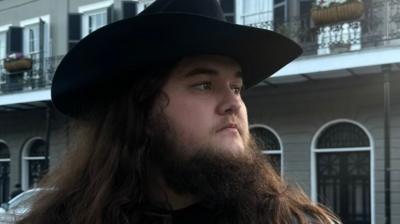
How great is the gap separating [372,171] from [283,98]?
106 inches

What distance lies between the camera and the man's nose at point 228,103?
1782 millimetres

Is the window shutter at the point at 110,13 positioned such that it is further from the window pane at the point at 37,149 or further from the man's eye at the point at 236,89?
the man's eye at the point at 236,89

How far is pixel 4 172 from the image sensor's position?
21.3 m

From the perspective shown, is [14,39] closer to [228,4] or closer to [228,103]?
[228,4]

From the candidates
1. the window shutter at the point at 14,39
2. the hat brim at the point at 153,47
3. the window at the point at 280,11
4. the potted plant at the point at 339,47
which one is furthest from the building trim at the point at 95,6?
the hat brim at the point at 153,47

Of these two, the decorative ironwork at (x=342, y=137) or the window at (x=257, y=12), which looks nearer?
the decorative ironwork at (x=342, y=137)

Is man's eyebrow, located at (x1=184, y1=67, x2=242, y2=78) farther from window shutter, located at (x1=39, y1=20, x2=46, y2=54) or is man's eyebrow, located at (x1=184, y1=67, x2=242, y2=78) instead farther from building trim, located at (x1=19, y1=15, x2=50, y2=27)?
building trim, located at (x1=19, y1=15, x2=50, y2=27)

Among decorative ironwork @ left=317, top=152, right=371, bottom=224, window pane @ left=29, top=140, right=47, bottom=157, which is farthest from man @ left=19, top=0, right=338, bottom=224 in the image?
window pane @ left=29, top=140, right=47, bottom=157

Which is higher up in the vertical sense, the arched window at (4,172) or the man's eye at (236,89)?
the man's eye at (236,89)

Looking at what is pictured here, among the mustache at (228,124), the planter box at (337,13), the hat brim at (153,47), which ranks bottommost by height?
the mustache at (228,124)

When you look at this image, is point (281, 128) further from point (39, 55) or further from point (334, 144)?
Result: point (39, 55)

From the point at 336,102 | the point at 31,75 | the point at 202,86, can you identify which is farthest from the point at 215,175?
the point at 31,75

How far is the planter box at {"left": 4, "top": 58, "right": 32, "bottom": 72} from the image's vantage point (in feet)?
61.8

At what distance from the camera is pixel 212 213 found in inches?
71.4
